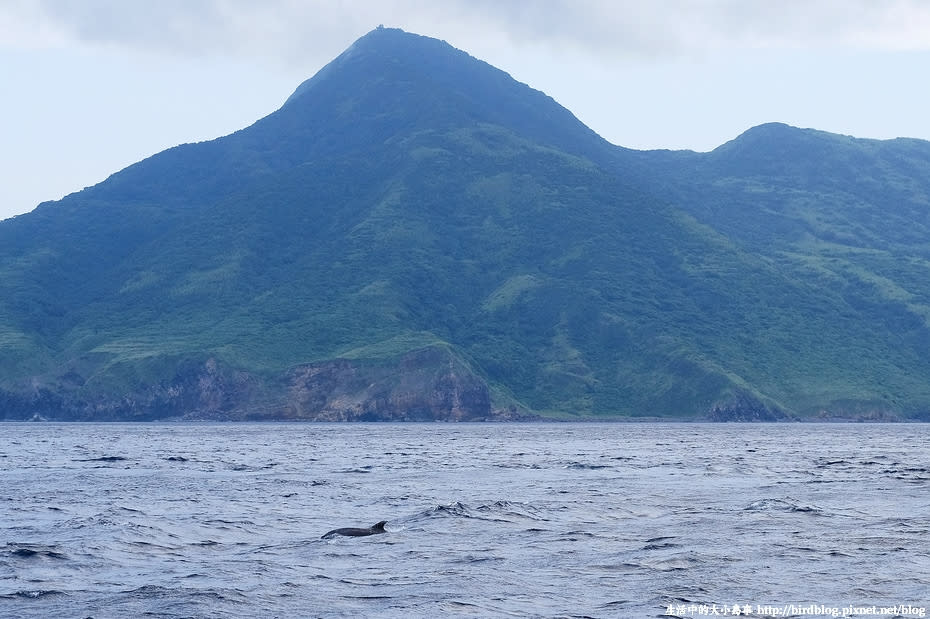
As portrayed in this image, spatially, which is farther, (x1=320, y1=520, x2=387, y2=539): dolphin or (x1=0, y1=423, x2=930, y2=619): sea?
(x1=320, y1=520, x2=387, y2=539): dolphin

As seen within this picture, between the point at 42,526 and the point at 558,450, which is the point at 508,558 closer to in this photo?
the point at 42,526

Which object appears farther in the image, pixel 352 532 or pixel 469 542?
pixel 352 532

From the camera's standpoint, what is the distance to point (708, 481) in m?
75.6

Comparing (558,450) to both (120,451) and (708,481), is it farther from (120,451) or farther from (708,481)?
(708,481)

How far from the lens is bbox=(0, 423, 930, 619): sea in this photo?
3388 cm

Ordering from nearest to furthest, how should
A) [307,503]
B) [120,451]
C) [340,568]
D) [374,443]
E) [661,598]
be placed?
1. [661,598]
2. [340,568]
3. [307,503]
4. [120,451]
5. [374,443]

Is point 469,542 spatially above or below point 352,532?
below

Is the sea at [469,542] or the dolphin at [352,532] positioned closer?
the sea at [469,542]

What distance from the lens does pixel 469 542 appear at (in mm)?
46469

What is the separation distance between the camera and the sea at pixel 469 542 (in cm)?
3388

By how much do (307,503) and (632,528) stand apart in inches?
698

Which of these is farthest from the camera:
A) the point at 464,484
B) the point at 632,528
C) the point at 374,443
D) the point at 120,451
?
the point at 374,443

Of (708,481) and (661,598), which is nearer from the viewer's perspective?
(661,598)

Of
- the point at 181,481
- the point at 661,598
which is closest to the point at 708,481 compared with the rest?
the point at 181,481
